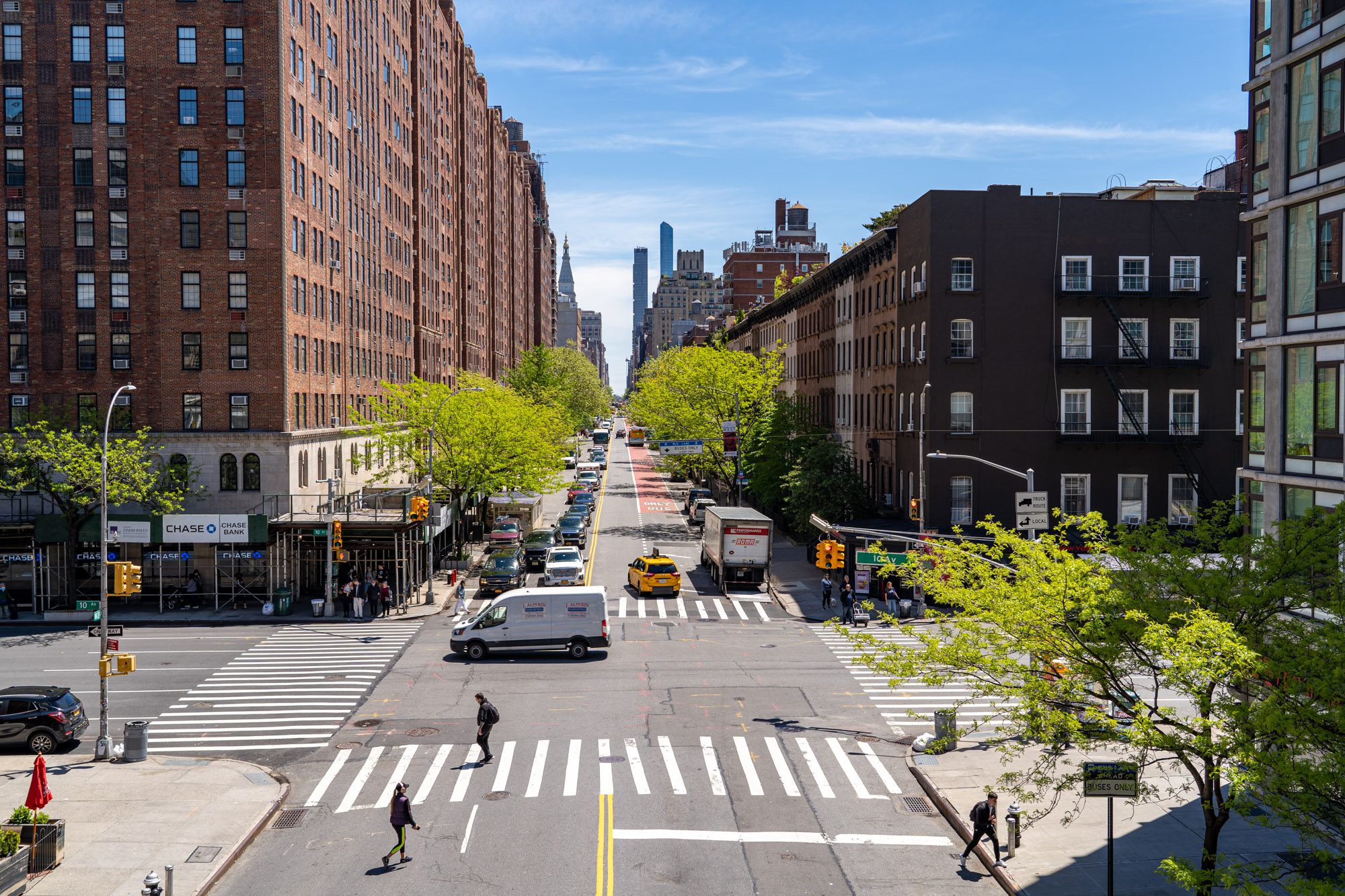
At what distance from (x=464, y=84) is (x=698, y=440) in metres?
51.6

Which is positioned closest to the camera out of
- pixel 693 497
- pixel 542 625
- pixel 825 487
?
pixel 542 625

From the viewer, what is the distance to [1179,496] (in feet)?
174

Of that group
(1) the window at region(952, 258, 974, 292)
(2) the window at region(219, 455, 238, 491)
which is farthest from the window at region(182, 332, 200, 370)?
(1) the window at region(952, 258, 974, 292)

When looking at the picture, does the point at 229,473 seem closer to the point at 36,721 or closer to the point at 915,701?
the point at 36,721

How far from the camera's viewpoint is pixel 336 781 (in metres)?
24.8

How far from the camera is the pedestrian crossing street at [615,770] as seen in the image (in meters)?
23.8

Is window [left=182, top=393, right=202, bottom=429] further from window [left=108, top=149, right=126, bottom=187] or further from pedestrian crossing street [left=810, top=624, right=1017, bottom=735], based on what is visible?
pedestrian crossing street [left=810, top=624, right=1017, bottom=735]

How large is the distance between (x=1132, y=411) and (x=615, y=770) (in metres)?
37.7

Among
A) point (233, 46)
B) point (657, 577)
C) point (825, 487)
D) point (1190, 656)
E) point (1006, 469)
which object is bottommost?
point (657, 577)

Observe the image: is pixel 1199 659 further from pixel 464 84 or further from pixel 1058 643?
pixel 464 84

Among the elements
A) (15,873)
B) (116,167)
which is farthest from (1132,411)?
(116,167)

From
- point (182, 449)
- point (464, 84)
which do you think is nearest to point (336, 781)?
point (182, 449)

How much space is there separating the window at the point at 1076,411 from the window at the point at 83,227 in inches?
1831

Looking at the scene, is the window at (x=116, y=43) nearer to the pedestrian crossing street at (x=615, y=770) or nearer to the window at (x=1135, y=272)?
the pedestrian crossing street at (x=615, y=770)
